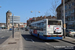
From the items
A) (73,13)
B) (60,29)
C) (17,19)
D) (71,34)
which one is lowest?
(71,34)

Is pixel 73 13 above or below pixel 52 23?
above

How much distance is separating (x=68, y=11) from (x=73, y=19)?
3818 mm

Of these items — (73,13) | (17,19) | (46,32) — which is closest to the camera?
(46,32)

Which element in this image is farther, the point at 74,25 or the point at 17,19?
the point at 74,25

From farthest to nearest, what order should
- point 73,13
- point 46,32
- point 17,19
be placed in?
point 73,13 → point 17,19 → point 46,32

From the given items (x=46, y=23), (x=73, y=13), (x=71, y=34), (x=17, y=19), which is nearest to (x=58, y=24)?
(x=46, y=23)

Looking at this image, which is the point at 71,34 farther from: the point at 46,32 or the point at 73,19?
the point at 73,19

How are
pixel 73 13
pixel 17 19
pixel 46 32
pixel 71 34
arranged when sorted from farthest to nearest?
pixel 73 13 → pixel 71 34 → pixel 17 19 → pixel 46 32

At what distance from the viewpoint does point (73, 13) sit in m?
39.2

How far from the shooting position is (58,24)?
13.7 m

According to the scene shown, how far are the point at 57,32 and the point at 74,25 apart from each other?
92.3 feet

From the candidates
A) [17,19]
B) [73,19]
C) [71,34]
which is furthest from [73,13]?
[17,19]

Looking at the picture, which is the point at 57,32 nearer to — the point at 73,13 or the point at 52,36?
the point at 52,36

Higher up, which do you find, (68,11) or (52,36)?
(68,11)
